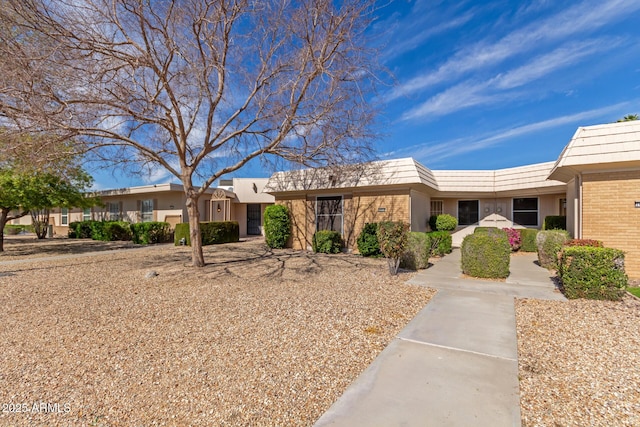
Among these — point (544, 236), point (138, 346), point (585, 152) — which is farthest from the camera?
point (544, 236)

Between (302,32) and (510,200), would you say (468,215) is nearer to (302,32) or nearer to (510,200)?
(510,200)

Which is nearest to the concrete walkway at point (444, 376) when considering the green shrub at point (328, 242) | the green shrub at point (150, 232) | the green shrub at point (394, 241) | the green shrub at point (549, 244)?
the green shrub at point (394, 241)

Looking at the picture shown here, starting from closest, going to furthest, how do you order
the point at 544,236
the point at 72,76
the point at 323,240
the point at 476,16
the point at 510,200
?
the point at 72,76
the point at 476,16
the point at 544,236
the point at 323,240
the point at 510,200

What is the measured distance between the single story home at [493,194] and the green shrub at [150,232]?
321 inches

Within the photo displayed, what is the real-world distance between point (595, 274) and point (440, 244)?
631cm

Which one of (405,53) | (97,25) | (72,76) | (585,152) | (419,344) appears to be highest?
(405,53)

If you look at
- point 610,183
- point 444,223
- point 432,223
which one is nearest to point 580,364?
point 610,183

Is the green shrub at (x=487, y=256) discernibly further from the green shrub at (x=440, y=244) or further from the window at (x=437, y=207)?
the window at (x=437, y=207)

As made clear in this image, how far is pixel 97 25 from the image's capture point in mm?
6758

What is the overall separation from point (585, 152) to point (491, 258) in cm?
354

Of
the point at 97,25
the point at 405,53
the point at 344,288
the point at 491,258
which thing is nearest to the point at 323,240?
the point at 344,288

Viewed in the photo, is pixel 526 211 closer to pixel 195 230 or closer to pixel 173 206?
pixel 195 230

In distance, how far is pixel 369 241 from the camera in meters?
11.1

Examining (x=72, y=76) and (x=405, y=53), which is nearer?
(x=72, y=76)
